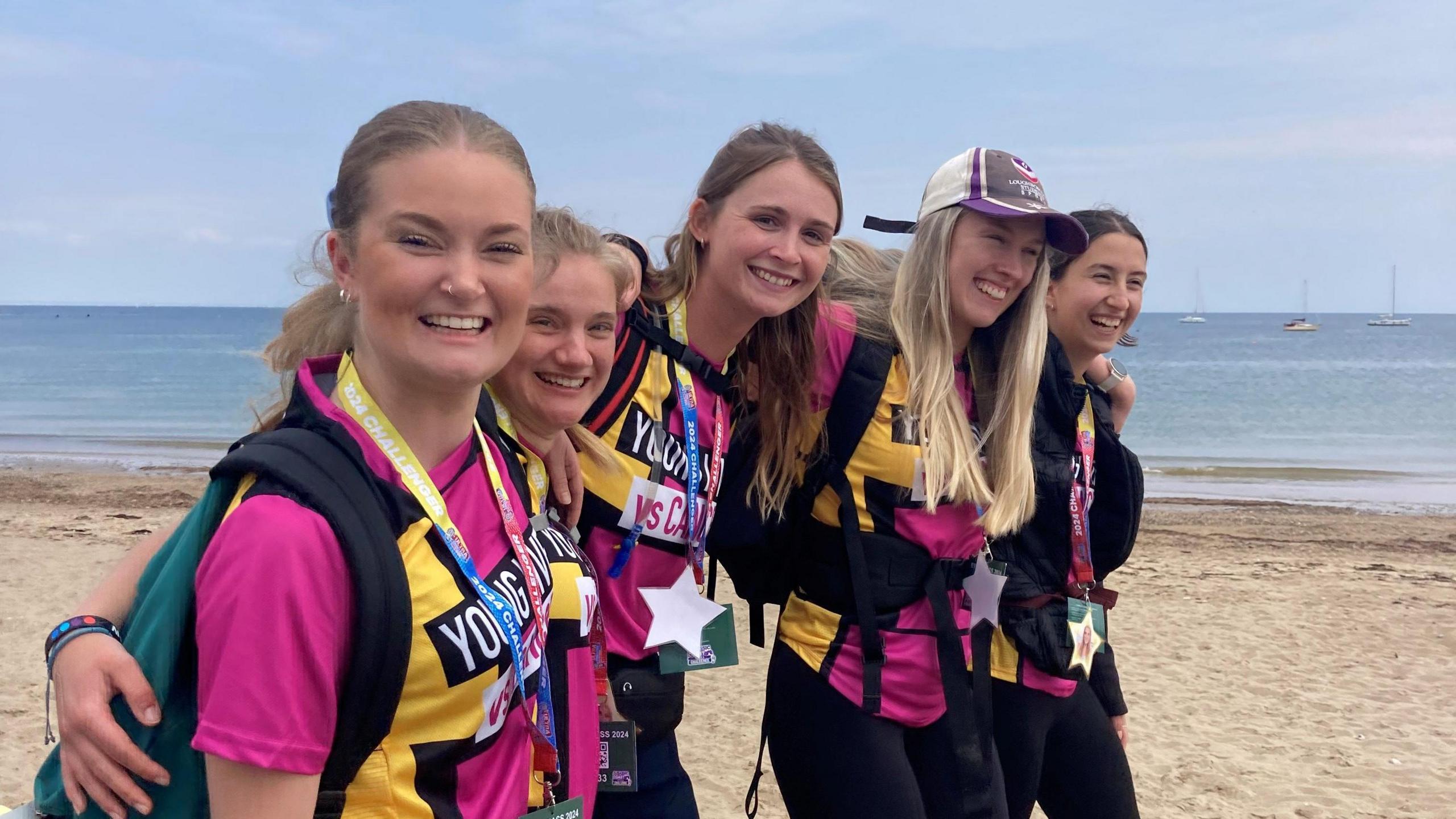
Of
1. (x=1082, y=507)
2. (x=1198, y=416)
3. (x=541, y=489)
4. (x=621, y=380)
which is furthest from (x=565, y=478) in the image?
(x=1198, y=416)

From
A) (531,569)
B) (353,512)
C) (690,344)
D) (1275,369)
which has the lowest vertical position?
(1275,369)

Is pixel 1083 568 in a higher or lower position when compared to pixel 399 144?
lower

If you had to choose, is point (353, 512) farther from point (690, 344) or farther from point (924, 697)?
point (924, 697)

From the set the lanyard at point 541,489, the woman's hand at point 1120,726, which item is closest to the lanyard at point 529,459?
the lanyard at point 541,489

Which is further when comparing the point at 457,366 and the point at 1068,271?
the point at 1068,271

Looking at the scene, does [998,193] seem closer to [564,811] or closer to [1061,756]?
[1061,756]

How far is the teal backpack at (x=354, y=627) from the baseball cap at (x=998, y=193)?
2.19 meters

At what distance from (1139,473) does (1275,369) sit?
182 feet

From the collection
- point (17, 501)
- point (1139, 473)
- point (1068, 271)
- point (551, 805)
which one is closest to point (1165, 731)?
point (1139, 473)

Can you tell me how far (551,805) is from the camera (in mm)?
1932

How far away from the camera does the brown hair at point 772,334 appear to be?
2936 millimetres

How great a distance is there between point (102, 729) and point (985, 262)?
2539 millimetres

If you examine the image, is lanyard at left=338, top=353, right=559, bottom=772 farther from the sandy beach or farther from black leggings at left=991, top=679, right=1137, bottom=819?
the sandy beach

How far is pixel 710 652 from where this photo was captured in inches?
111
